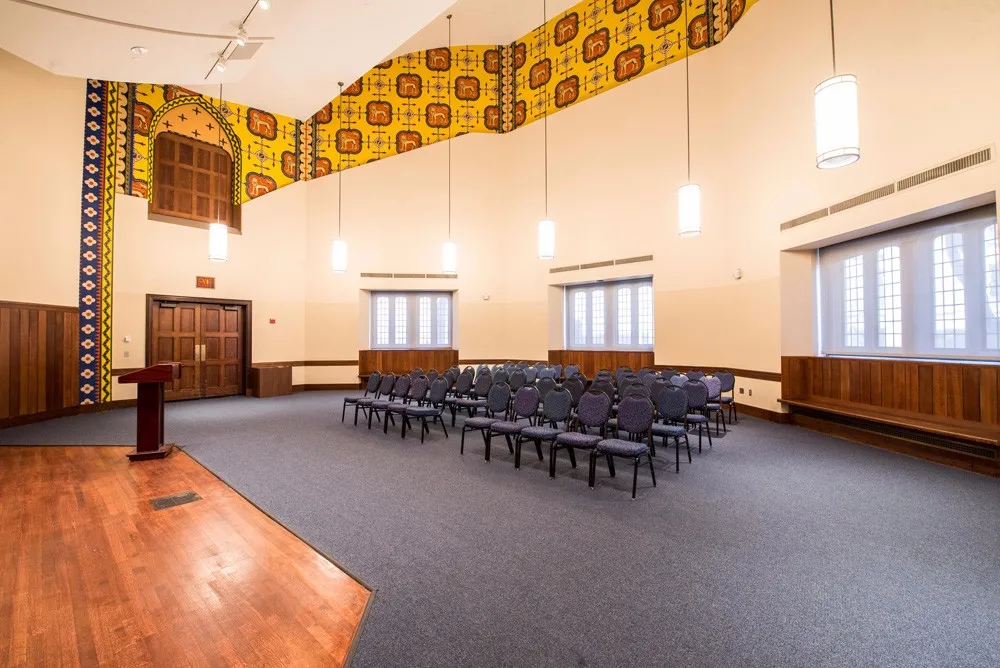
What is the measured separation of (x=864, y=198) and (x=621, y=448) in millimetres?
4313

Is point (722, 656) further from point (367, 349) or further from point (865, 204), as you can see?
point (367, 349)

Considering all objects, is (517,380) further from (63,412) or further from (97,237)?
(97,237)

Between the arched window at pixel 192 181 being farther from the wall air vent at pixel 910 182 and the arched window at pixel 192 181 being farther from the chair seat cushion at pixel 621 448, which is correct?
the wall air vent at pixel 910 182

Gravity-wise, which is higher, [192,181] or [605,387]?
[192,181]

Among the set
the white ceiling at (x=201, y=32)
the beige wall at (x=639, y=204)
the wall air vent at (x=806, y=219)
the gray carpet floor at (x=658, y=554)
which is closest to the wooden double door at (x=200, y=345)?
the beige wall at (x=639, y=204)

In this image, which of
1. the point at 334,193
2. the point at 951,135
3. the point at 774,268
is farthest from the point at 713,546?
the point at 334,193

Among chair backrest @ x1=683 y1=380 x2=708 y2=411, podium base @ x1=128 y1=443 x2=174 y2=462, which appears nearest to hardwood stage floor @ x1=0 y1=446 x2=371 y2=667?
podium base @ x1=128 y1=443 x2=174 y2=462

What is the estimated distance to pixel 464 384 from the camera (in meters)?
7.58

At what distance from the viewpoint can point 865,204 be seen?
5355mm

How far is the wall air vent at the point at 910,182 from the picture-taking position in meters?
4.14

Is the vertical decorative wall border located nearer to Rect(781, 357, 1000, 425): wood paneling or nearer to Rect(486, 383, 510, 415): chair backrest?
Rect(486, 383, 510, 415): chair backrest

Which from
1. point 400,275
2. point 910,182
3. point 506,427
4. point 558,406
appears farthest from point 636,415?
point 400,275

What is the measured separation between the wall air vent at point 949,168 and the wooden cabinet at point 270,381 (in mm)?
10852

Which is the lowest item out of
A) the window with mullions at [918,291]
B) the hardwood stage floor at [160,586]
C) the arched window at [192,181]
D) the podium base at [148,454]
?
the hardwood stage floor at [160,586]
